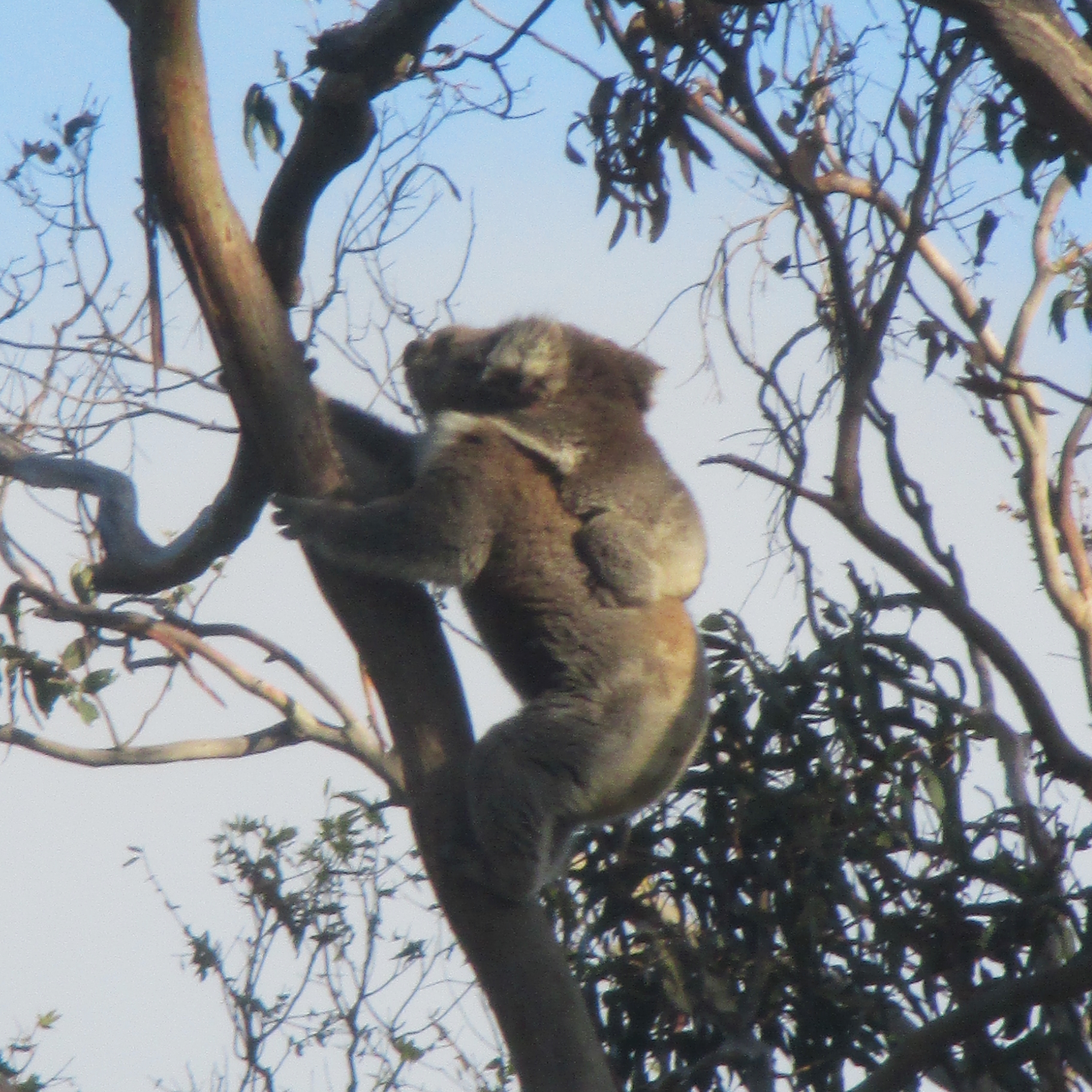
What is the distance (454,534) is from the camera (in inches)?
139

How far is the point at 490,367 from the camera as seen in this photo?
413cm

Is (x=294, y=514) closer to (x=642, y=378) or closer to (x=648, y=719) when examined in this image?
(x=648, y=719)

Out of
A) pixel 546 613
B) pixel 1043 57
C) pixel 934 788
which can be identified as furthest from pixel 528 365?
pixel 1043 57

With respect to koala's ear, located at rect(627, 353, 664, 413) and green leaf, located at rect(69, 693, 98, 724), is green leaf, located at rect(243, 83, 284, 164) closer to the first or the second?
koala's ear, located at rect(627, 353, 664, 413)

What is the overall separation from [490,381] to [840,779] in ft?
5.23

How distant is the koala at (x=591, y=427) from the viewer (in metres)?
3.82

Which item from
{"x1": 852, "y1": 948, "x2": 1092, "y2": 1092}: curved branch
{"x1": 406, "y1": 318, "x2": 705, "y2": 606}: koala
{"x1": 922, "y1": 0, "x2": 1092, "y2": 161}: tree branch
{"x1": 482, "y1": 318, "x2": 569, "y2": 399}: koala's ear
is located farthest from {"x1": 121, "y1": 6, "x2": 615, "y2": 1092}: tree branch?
{"x1": 922, "y1": 0, "x2": 1092, "y2": 161}: tree branch

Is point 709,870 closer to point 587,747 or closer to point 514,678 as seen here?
point 587,747

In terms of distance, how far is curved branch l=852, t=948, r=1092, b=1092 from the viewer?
2.68 meters

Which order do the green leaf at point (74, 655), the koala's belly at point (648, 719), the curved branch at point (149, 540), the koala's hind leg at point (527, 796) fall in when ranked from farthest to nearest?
the green leaf at point (74, 655) < the koala's belly at point (648, 719) < the curved branch at point (149, 540) < the koala's hind leg at point (527, 796)

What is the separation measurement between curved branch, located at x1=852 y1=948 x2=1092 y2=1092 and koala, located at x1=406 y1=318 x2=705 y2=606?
4.73 ft

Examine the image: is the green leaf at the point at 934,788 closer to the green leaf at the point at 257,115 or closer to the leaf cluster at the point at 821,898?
the leaf cluster at the point at 821,898

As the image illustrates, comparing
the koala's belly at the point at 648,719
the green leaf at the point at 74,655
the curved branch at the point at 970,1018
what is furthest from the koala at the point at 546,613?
the green leaf at the point at 74,655

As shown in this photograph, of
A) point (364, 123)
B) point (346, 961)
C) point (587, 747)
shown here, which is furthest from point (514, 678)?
point (346, 961)
